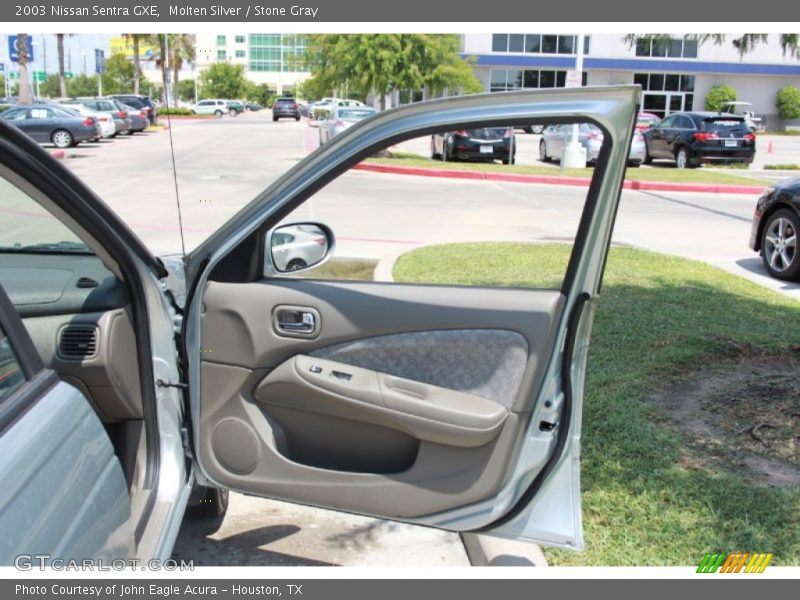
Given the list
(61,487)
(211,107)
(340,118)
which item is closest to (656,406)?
(61,487)

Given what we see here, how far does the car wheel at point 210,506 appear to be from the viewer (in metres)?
3.51

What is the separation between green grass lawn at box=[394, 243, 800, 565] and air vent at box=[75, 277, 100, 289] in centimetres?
206

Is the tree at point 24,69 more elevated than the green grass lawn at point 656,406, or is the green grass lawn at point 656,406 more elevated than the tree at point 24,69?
the tree at point 24,69

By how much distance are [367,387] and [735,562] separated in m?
1.60

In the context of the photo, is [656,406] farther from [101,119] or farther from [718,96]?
[718,96]

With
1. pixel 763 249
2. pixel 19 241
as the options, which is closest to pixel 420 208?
pixel 763 249

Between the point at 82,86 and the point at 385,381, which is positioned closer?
the point at 385,381

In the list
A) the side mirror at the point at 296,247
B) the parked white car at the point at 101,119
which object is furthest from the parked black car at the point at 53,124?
the side mirror at the point at 296,247

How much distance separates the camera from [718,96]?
5153 centimetres

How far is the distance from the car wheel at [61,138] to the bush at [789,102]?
1790 inches

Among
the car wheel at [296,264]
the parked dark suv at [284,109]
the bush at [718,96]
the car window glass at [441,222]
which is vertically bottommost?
the car window glass at [441,222]

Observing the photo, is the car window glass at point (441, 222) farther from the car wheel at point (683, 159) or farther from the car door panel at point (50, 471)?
the car wheel at point (683, 159)

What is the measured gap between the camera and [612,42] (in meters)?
51.8

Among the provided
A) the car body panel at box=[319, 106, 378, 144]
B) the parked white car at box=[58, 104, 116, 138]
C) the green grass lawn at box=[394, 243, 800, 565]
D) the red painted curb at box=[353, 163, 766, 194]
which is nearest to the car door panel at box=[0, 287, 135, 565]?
the green grass lawn at box=[394, 243, 800, 565]
